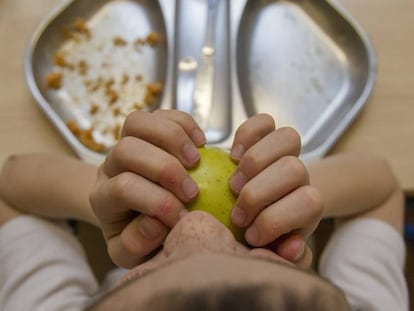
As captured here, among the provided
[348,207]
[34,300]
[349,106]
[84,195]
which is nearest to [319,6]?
[349,106]

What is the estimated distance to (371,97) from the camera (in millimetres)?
705

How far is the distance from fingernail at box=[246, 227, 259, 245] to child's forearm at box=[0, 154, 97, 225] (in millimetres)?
306

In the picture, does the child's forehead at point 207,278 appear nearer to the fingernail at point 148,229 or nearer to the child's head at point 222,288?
the child's head at point 222,288

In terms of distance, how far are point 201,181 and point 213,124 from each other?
27 cm

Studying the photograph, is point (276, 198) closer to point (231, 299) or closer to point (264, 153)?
point (264, 153)

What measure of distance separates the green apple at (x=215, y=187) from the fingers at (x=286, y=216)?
2 cm

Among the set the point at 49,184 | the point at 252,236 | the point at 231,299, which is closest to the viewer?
the point at 231,299

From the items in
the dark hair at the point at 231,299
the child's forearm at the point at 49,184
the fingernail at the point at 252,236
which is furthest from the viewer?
the child's forearm at the point at 49,184

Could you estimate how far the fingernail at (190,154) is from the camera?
1.44 ft

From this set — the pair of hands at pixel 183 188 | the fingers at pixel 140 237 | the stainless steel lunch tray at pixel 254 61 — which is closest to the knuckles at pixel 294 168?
the pair of hands at pixel 183 188

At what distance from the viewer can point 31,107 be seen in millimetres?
684

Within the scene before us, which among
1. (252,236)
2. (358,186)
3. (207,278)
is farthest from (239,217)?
(358,186)

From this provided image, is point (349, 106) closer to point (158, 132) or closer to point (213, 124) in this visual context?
point (213, 124)

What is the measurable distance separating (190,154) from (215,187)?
0.11 feet
